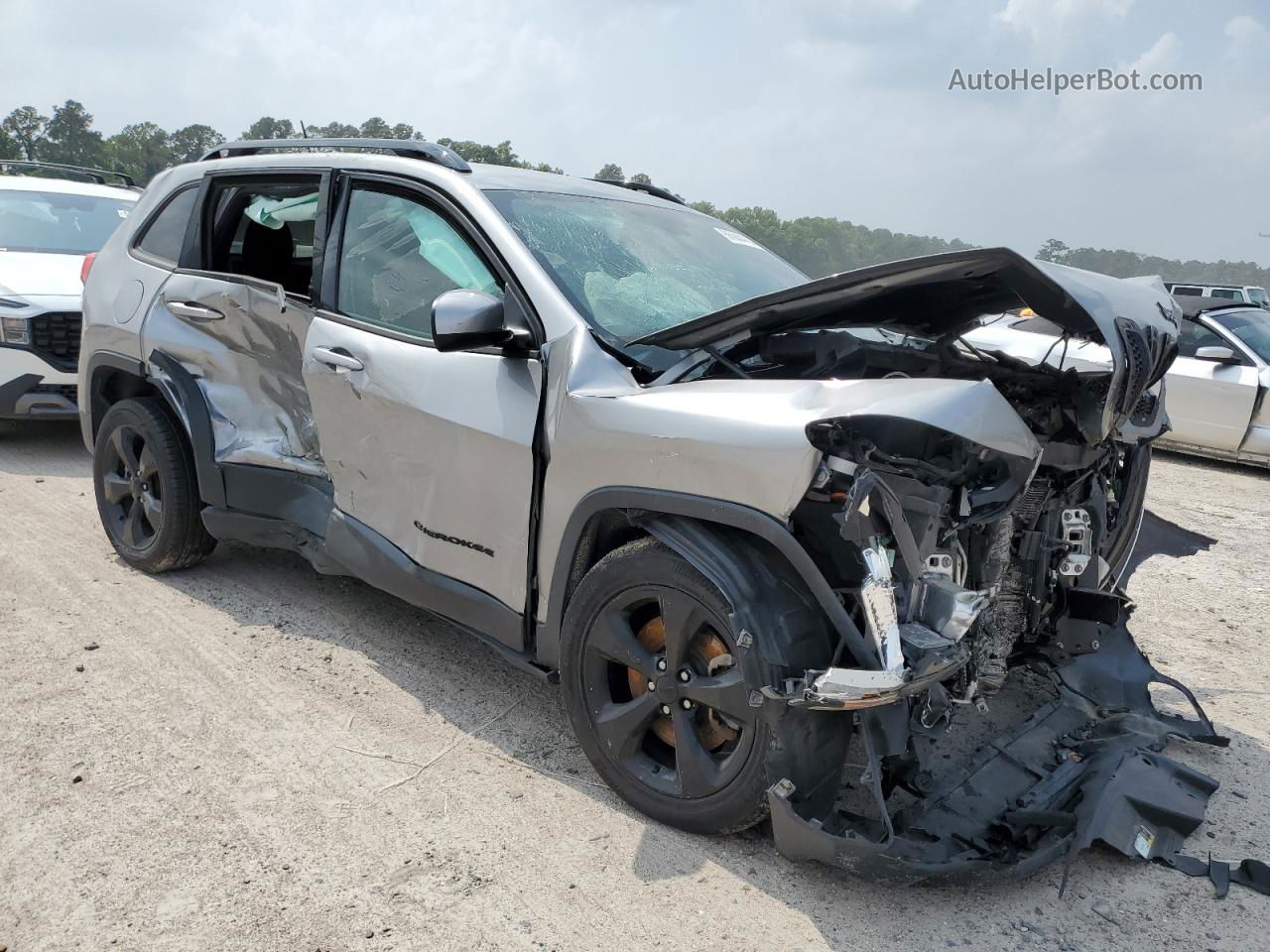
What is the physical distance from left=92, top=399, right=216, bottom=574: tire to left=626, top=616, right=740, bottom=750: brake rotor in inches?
104

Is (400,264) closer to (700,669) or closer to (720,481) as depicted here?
(720,481)

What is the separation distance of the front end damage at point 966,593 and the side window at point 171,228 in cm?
290

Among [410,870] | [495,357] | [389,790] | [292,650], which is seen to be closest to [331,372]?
[495,357]

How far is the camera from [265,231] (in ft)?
14.4

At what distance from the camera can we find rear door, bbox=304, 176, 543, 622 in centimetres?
317

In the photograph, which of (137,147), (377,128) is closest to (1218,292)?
(377,128)

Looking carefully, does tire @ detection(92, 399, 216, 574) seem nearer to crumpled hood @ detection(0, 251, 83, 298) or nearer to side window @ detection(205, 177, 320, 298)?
side window @ detection(205, 177, 320, 298)

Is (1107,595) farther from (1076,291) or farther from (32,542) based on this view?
(32,542)

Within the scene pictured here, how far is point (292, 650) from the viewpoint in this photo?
410cm

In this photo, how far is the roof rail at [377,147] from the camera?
12.3ft

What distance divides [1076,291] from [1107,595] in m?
1.18

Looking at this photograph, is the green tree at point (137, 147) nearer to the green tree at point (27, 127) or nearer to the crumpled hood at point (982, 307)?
the green tree at point (27, 127)

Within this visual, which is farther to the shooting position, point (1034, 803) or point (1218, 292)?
point (1218, 292)

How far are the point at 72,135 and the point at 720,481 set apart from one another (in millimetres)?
39074
